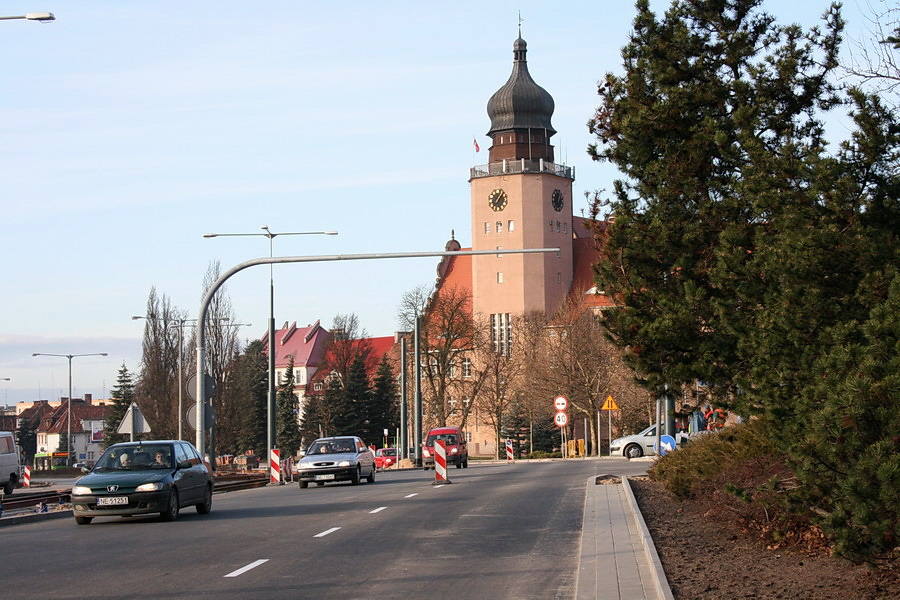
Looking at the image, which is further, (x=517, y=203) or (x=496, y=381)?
(x=517, y=203)

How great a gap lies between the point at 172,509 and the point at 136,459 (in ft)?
4.06

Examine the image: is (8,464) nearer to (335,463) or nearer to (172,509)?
(335,463)

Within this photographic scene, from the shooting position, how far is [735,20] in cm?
1772

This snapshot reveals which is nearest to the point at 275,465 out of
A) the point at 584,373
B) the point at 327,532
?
the point at 327,532

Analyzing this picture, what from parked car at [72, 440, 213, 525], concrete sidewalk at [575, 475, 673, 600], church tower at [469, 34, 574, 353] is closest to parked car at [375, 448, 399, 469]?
church tower at [469, 34, 574, 353]

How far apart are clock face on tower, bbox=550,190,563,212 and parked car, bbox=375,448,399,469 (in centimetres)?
3763

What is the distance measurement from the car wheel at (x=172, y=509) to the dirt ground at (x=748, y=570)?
8273 mm

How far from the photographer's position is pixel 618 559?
13.3m

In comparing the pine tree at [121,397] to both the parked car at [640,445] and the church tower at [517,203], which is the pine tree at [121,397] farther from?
the parked car at [640,445]

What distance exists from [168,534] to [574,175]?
317 ft

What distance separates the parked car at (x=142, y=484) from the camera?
20.1 m

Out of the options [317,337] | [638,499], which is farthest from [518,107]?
[638,499]

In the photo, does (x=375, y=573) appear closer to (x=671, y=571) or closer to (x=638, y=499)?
(x=671, y=571)

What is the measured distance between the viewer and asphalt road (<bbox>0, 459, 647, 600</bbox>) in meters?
11.9
